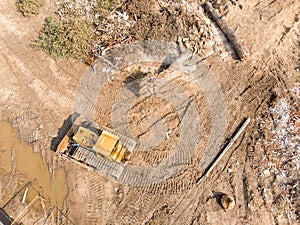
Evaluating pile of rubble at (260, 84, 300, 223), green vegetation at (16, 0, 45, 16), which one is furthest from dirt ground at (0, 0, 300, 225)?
green vegetation at (16, 0, 45, 16)

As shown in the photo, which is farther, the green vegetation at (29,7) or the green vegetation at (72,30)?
the green vegetation at (29,7)

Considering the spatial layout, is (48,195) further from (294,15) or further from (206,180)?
(294,15)

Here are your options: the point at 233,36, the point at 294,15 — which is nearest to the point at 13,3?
the point at 233,36

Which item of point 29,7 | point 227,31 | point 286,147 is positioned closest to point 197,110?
point 286,147

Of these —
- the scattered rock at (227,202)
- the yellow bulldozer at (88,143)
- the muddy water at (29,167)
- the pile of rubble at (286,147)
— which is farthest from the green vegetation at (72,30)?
the pile of rubble at (286,147)

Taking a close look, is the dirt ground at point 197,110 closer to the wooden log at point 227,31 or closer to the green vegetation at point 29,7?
the wooden log at point 227,31

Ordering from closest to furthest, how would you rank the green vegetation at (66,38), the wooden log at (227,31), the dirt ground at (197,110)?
the dirt ground at (197,110) → the wooden log at (227,31) → the green vegetation at (66,38)
